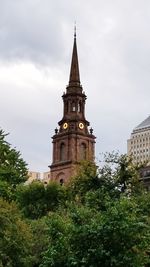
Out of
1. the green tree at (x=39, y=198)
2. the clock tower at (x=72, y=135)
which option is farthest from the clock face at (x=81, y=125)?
the green tree at (x=39, y=198)

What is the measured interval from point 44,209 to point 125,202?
5104 cm

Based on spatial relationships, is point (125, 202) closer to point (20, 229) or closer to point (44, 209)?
point (20, 229)

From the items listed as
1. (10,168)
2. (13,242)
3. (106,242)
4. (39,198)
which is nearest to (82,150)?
(39,198)

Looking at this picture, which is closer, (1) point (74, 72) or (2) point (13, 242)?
(2) point (13, 242)

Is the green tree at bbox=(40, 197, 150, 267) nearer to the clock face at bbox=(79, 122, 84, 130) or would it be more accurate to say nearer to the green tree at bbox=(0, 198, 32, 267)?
the green tree at bbox=(0, 198, 32, 267)

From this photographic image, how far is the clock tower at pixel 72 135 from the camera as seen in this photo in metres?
140

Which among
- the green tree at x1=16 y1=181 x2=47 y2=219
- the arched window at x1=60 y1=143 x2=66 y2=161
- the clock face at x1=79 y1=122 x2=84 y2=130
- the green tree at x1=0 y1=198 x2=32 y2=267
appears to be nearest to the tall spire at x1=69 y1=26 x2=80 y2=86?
the clock face at x1=79 y1=122 x2=84 y2=130

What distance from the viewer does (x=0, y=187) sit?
63.2 metres

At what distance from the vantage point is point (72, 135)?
5551 inches

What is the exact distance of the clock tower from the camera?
140m

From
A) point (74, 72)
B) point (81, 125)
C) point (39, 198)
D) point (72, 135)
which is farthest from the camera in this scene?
point (74, 72)

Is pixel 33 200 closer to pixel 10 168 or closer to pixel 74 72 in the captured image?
pixel 10 168

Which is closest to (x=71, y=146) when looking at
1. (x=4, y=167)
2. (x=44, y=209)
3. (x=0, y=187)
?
(x=44, y=209)

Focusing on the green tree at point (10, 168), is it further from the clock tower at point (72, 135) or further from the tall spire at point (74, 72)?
the tall spire at point (74, 72)
